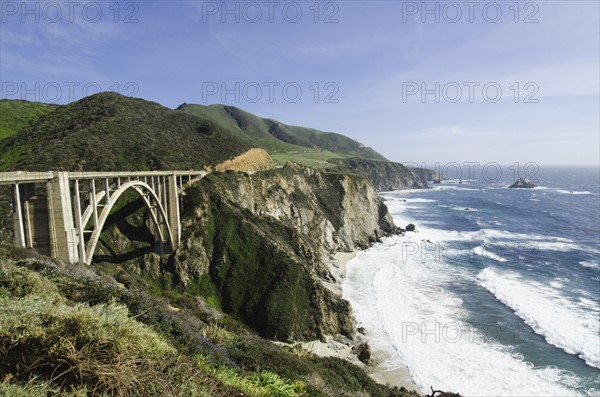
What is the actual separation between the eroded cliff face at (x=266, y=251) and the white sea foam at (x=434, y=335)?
4.89 meters

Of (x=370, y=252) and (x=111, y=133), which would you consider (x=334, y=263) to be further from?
(x=111, y=133)

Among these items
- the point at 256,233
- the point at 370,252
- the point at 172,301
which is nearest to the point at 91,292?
the point at 172,301

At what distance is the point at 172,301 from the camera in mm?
18078

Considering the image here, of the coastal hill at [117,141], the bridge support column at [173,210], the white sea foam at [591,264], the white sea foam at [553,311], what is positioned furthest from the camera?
the white sea foam at [591,264]

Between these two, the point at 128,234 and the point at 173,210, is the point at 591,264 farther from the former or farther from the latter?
the point at 128,234

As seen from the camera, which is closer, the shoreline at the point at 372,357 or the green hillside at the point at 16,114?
the shoreline at the point at 372,357

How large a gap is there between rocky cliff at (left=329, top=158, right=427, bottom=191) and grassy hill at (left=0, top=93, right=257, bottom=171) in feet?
334

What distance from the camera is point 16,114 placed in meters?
76.2

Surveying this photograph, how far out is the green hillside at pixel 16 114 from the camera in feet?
223

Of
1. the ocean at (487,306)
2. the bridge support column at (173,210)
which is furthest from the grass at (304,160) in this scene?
the bridge support column at (173,210)

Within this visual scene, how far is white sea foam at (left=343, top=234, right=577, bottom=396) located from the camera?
26.5 m

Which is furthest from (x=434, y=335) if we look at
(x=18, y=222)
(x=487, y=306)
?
(x=18, y=222)

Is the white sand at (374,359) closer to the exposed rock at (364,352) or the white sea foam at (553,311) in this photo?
the exposed rock at (364,352)

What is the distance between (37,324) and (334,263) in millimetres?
50128
